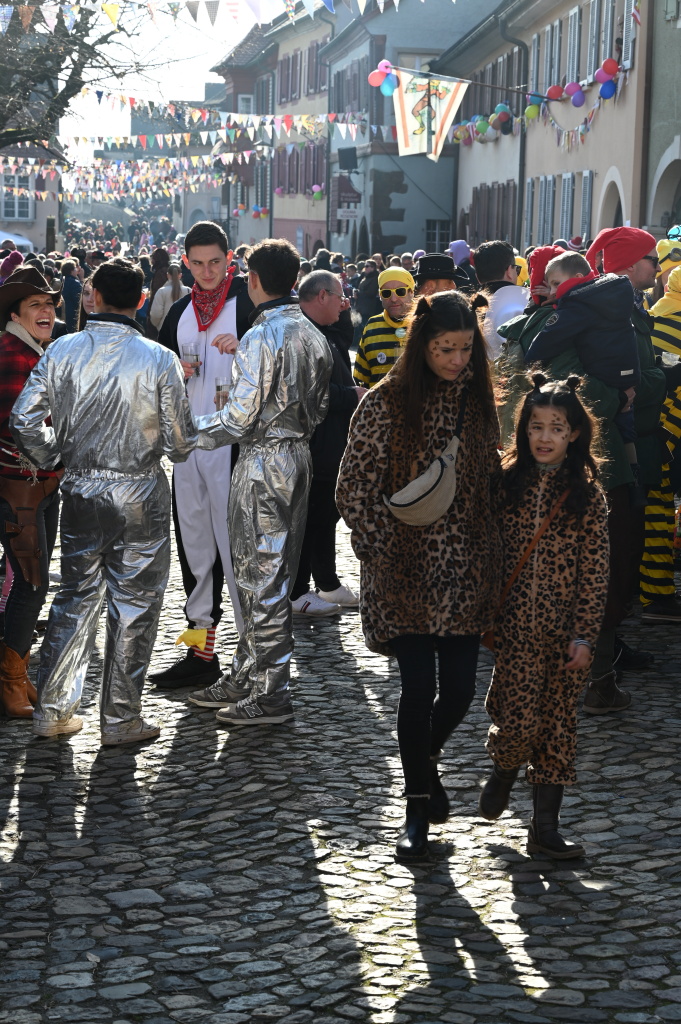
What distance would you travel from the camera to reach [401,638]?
4863 millimetres

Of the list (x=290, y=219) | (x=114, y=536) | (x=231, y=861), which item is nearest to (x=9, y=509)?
(x=114, y=536)

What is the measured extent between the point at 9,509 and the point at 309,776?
6.21ft

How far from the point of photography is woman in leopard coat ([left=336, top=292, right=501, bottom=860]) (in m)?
4.77

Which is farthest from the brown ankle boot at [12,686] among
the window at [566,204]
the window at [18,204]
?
the window at [18,204]

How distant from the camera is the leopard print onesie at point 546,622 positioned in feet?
15.9

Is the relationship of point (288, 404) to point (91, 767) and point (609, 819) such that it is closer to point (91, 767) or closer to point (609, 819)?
point (91, 767)

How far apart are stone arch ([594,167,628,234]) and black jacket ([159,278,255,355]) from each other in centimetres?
1694

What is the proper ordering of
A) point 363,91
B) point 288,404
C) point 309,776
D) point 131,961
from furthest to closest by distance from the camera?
point 363,91 → point 288,404 → point 309,776 → point 131,961

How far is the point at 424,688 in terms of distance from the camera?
4.86m

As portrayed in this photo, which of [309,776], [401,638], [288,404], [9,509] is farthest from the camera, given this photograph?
[9,509]

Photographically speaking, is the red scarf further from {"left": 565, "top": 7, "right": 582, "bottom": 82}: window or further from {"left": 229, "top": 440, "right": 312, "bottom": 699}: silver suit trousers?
{"left": 565, "top": 7, "right": 582, "bottom": 82}: window

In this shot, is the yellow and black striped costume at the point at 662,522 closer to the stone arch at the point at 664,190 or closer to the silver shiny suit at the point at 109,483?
the silver shiny suit at the point at 109,483

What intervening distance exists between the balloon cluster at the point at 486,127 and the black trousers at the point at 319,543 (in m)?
25.1

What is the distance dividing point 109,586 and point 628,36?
18.3 meters
